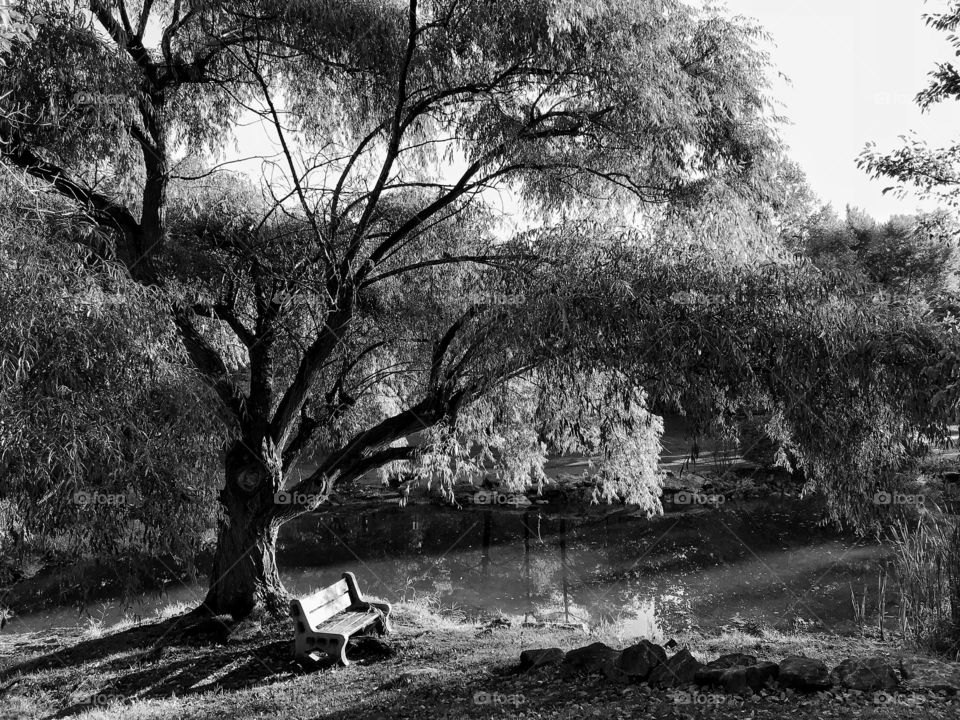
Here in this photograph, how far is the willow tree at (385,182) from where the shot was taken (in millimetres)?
5305

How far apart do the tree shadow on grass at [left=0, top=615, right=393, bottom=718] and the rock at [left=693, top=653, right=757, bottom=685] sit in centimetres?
263

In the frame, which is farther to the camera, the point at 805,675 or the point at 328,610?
the point at 328,610

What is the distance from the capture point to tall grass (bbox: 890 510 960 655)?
5004 mm

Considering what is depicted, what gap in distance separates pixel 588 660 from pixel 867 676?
158cm

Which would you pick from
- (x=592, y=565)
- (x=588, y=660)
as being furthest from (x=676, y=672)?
(x=592, y=565)

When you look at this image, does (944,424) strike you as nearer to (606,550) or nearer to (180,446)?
(180,446)

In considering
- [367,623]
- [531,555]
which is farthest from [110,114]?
[531,555]

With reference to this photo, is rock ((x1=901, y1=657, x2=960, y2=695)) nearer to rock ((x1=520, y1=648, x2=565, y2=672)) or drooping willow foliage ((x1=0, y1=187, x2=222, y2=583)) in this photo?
rock ((x1=520, y1=648, x2=565, y2=672))

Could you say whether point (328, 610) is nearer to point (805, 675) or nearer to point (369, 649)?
point (369, 649)

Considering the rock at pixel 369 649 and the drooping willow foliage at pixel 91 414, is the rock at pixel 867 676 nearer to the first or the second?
the rock at pixel 369 649

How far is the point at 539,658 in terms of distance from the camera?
4965mm

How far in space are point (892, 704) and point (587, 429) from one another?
436 centimetres

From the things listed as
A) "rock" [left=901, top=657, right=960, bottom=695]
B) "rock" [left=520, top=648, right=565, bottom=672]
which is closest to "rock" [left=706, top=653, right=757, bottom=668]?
"rock" [left=901, top=657, right=960, bottom=695]

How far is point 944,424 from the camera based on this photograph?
4.77m
